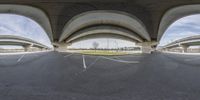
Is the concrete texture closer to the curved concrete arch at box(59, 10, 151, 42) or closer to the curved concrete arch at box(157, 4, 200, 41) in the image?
the curved concrete arch at box(157, 4, 200, 41)

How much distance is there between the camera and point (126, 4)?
64.3 ft

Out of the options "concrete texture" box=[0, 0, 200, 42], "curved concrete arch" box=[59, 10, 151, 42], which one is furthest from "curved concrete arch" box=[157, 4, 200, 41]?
"curved concrete arch" box=[59, 10, 151, 42]

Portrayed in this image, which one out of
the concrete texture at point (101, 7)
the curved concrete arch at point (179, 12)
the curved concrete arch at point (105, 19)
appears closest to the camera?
the concrete texture at point (101, 7)

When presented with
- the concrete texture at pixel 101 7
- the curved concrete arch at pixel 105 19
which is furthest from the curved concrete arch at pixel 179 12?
the curved concrete arch at pixel 105 19

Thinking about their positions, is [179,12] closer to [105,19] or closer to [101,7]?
[105,19]

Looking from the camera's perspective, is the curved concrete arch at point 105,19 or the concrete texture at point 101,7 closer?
the concrete texture at point 101,7

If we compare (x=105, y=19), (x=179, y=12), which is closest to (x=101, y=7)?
(x=105, y=19)

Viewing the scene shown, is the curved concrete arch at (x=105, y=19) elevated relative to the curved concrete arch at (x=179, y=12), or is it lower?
lower

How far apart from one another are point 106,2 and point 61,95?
17.8m

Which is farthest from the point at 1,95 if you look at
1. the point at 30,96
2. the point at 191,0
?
the point at 191,0

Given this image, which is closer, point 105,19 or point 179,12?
point 179,12

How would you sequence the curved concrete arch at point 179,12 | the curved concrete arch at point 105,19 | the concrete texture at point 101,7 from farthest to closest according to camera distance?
the curved concrete arch at point 105,19
the curved concrete arch at point 179,12
the concrete texture at point 101,7

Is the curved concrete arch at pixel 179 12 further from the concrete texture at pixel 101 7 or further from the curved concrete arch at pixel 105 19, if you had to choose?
the curved concrete arch at pixel 105 19

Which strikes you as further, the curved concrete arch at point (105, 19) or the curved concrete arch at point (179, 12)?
the curved concrete arch at point (105, 19)
